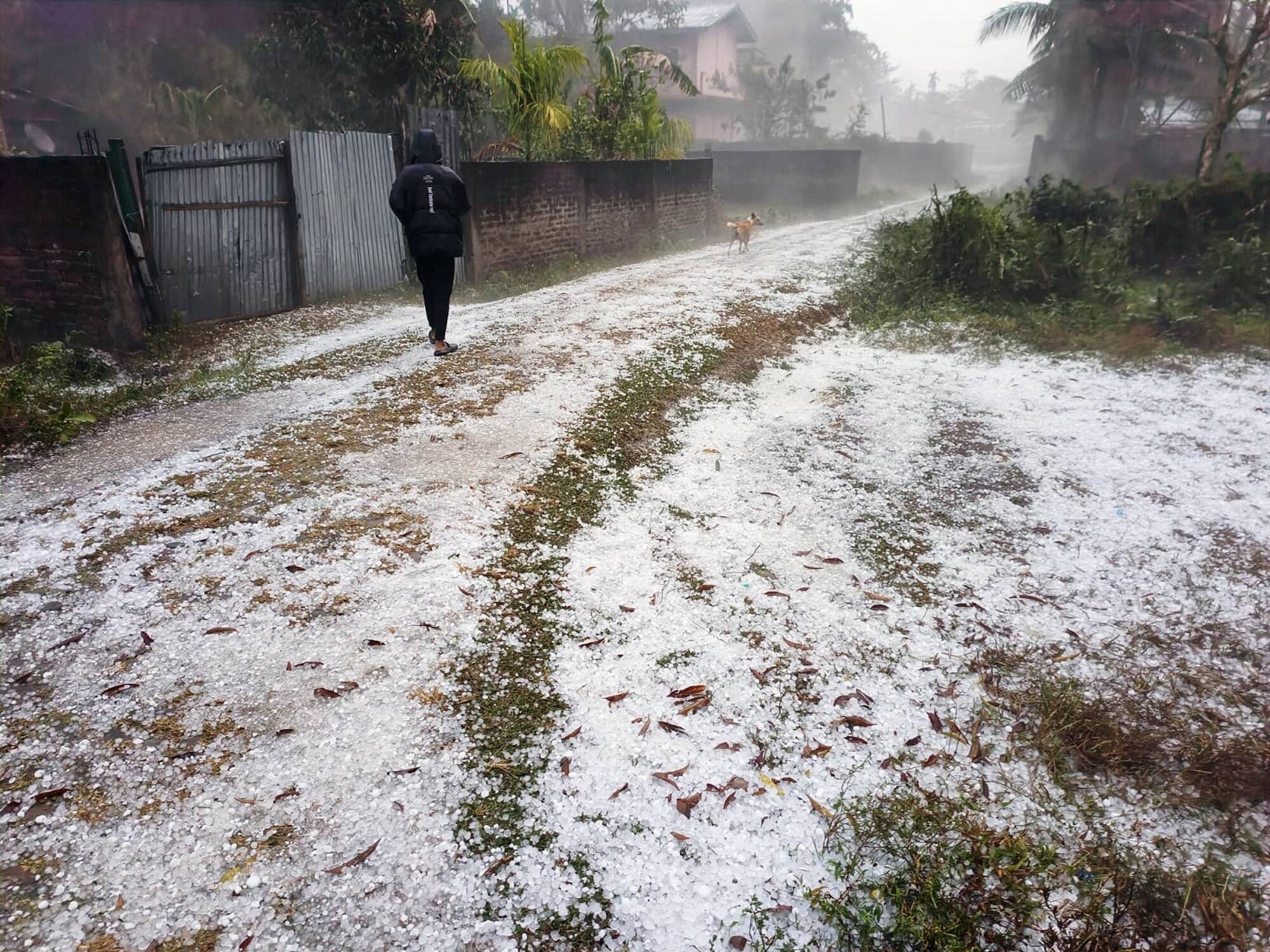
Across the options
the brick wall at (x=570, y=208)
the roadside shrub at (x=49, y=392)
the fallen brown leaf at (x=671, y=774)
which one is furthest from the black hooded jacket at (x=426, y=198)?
the fallen brown leaf at (x=671, y=774)

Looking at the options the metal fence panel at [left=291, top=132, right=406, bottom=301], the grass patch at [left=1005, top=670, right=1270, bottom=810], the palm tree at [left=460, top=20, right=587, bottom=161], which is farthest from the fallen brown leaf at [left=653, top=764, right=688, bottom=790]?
the palm tree at [left=460, top=20, right=587, bottom=161]

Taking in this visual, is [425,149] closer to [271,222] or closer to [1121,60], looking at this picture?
[271,222]

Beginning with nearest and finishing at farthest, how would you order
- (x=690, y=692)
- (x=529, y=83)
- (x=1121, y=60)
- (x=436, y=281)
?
(x=690, y=692) → (x=436, y=281) → (x=529, y=83) → (x=1121, y=60)

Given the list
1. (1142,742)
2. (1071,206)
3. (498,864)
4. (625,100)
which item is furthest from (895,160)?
(498,864)

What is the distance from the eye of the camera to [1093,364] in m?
7.42

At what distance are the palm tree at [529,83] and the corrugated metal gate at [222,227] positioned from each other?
427 centimetres

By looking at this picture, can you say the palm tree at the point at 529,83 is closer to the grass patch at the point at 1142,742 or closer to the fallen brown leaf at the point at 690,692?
the fallen brown leaf at the point at 690,692

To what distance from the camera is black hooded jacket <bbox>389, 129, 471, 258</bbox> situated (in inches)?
231

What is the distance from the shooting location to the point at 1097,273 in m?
8.90

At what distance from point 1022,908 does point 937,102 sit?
96459 millimetres

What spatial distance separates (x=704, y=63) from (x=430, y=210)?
3079 centimetres

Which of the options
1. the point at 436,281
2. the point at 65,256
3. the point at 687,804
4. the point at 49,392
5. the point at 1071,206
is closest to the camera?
the point at 687,804

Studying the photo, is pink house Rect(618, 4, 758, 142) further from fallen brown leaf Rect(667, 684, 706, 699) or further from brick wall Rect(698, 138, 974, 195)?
fallen brown leaf Rect(667, 684, 706, 699)

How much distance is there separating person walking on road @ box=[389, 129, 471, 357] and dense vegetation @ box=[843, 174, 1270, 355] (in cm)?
491
